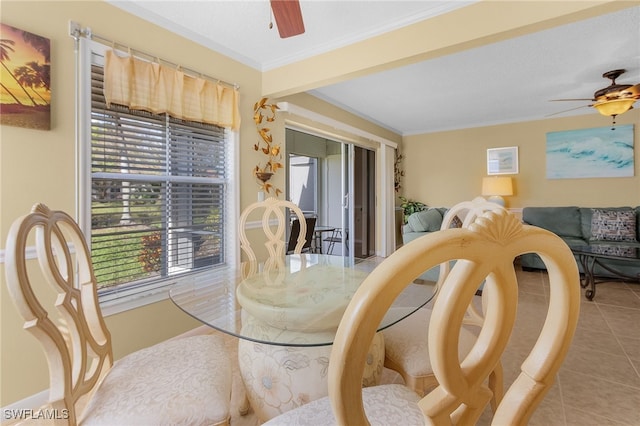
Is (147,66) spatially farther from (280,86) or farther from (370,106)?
(370,106)

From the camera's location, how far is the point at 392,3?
2051 millimetres

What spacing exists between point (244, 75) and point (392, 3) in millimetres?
1464

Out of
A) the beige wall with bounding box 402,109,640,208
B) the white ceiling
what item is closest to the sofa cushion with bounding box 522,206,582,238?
the beige wall with bounding box 402,109,640,208

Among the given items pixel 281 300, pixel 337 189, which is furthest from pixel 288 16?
pixel 337 189

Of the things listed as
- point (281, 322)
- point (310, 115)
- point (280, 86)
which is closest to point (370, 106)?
point (310, 115)

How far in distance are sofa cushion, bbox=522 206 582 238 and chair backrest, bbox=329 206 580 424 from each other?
476 cm

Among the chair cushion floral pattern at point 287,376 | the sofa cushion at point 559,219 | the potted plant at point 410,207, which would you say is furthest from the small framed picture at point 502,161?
the chair cushion floral pattern at point 287,376

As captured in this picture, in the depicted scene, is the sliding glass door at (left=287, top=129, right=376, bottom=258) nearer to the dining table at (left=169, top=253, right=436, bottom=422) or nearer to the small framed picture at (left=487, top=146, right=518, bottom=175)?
the small framed picture at (left=487, top=146, right=518, bottom=175)

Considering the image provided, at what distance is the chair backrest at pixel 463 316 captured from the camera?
1.39 ft

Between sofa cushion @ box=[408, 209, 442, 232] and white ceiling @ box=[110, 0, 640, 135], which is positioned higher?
white ceiling @ box=[110, 0, 640, 135]

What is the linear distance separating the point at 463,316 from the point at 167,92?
2.43m

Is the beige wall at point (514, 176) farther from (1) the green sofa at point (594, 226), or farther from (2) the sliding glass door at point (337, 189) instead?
(2) the sliding glass door at point (337, 189)

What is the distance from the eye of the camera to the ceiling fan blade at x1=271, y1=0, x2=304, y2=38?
4.73 ft

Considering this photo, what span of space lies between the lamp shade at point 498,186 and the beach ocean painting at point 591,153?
26.3 inches
